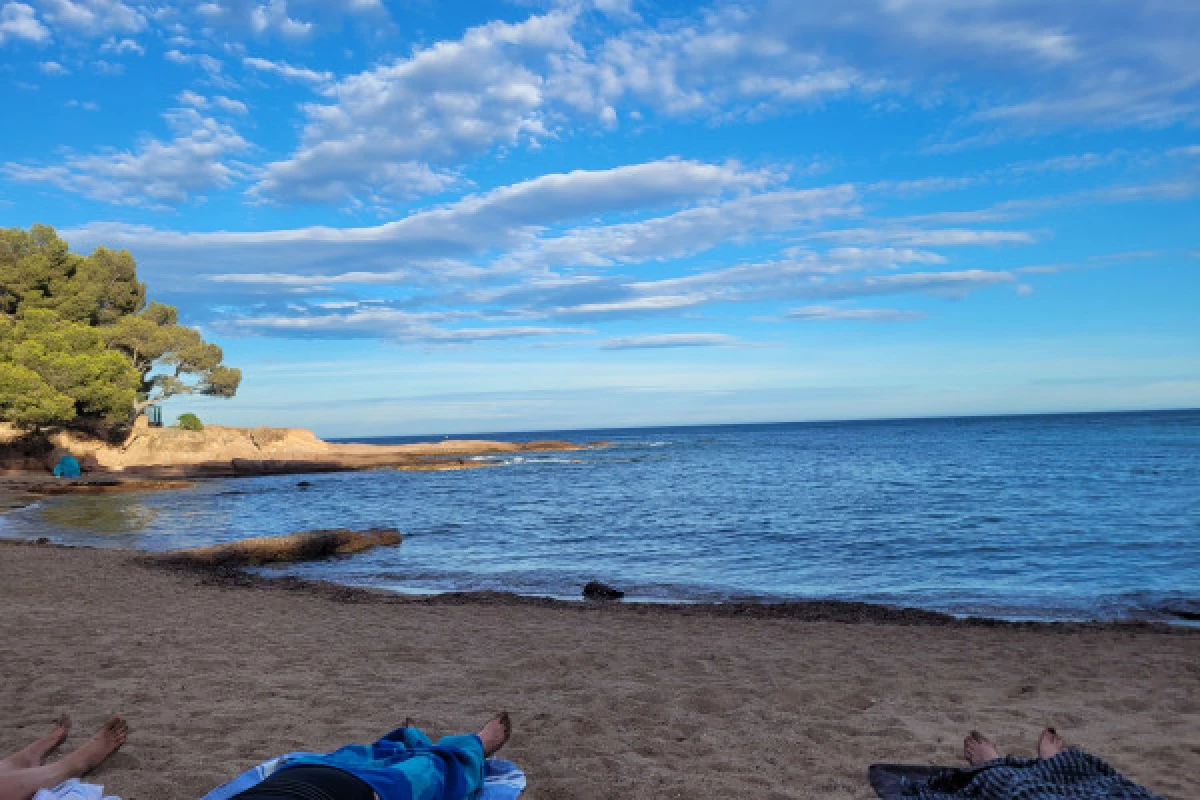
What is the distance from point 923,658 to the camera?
709 cm

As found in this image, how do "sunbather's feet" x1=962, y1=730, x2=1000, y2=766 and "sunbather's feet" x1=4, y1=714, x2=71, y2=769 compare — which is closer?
"sunbather's feet" x1=4, y1=714, x2=71, y2=769

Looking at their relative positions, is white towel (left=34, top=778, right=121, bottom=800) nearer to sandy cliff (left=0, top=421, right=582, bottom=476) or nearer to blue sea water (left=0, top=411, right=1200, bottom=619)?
blue sea water (left=0, top=411, right=1200, bottom=619)

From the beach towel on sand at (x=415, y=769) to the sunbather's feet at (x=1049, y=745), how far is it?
294 cm

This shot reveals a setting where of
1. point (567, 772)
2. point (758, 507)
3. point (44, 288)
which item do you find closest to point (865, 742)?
point (567, 772)

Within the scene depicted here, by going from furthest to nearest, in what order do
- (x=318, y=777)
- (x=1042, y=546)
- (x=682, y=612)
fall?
(x=1042, y=546)
(x=682, y=612)
(x=318, y=777)

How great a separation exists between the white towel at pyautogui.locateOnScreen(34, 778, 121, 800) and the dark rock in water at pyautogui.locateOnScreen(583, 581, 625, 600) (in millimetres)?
7955

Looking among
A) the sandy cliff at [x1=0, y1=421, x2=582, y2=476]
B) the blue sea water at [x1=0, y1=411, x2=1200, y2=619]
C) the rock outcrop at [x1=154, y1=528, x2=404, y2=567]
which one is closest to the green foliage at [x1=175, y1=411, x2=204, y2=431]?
the sandy cliff at [x1=0, y1=421, x2=582, y2=476]

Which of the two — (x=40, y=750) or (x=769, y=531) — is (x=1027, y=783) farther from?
(x=769, y=531)

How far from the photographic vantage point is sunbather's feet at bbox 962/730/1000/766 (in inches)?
173

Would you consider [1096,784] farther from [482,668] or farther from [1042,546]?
[1042,546]

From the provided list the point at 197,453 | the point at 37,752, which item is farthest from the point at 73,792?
the point at 197,453

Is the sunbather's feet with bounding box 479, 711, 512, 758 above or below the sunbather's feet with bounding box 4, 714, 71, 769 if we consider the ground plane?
below

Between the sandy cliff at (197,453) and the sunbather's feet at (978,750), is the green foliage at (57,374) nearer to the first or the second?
the sandy cliff at (197,453)

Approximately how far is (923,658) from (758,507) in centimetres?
1731
